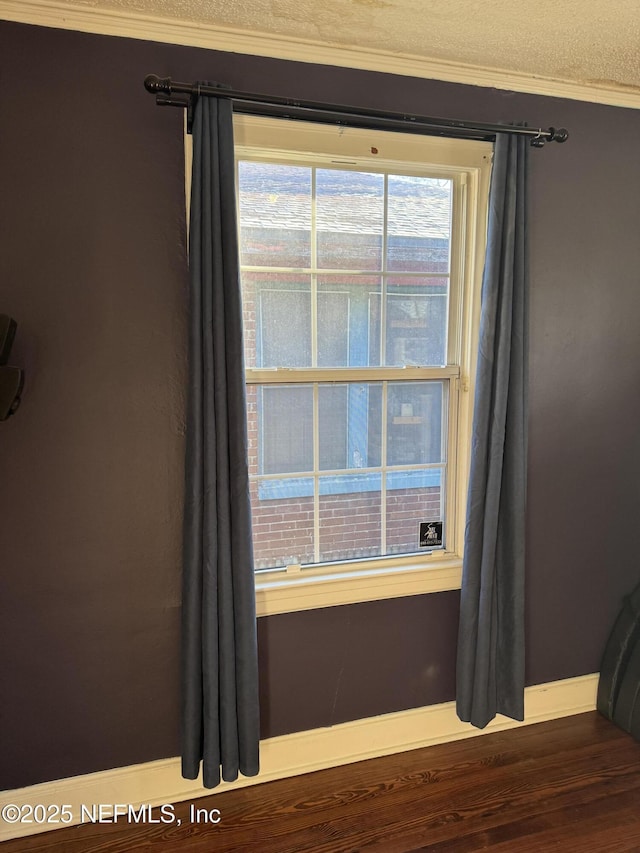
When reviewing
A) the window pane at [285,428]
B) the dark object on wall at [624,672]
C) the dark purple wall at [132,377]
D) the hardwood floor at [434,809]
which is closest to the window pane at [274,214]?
the dark purple wall at [132,377]

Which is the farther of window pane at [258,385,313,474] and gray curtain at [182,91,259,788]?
window pane at [258,385,313,474]

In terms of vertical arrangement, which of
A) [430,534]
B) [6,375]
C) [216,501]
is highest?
[6,375]

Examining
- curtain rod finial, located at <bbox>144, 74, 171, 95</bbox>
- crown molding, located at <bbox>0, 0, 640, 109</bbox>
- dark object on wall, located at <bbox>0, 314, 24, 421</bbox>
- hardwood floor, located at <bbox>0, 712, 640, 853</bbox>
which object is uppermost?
crown molding, located at <bbox>0, 0, 640, 109</bbox>

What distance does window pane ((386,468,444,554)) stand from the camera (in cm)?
220

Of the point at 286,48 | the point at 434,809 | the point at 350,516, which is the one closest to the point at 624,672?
the point at 434,809

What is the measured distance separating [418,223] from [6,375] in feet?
4.77

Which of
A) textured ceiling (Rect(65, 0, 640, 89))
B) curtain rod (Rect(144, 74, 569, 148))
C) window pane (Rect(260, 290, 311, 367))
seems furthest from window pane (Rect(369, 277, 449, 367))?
textured ceiling (Rect(65, 0, 640, 89))

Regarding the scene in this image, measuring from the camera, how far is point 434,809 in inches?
77.3

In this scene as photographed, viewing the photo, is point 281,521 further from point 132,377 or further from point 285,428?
point 132,377

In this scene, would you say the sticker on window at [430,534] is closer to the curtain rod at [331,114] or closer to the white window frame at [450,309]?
the white window frame at [450,309]

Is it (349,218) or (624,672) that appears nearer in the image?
(349,218)

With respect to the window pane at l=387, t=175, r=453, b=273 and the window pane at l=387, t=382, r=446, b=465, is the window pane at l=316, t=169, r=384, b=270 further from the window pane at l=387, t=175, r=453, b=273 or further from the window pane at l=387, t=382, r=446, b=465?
A: the window pane at l=387, t=382, r=446, b=465

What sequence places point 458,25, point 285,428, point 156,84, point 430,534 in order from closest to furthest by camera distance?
point 156,84, point 458,25, point 285,428, point 430,534

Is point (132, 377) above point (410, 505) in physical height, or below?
above
